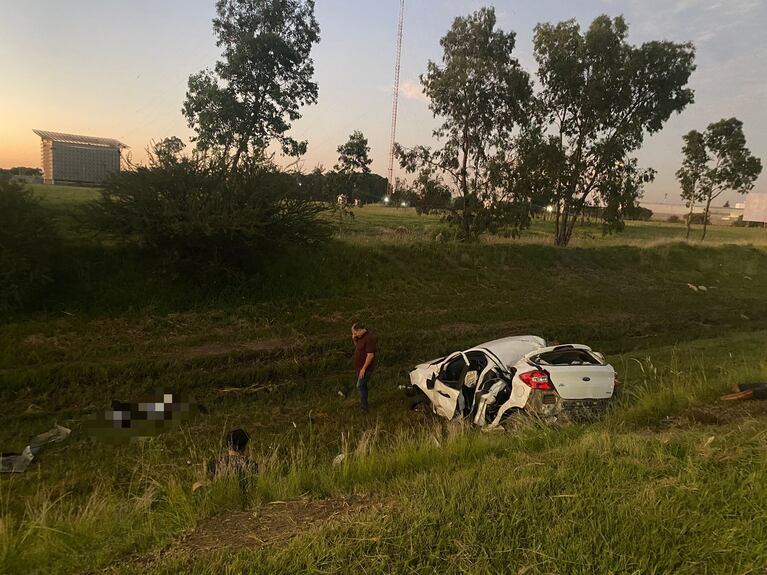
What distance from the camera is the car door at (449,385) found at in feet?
27.0

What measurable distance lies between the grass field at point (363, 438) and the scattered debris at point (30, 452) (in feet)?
0.68

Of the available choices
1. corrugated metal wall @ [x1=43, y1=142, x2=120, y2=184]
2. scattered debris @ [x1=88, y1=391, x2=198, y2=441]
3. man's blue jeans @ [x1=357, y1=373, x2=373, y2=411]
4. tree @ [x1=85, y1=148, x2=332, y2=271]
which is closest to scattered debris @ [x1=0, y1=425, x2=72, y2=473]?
scattered debris @ [x1=88, y1=391, x2=198, y2=441]

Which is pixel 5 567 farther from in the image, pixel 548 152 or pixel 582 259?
pixel 548 152

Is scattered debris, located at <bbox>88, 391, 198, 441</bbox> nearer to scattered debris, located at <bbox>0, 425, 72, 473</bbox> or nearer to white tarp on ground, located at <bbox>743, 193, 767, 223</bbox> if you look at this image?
scattered debris, located at <bbox>0, 425, 72, 473</bbox>

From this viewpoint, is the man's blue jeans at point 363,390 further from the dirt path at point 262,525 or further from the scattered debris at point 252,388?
the dirt path at point 262,525

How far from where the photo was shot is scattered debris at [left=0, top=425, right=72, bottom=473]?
6430 mm

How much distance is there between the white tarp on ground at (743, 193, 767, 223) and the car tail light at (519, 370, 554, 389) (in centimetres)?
10549

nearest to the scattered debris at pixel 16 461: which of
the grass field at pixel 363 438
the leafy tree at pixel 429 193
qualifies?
the grass field at pixel 363 438

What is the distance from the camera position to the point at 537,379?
7.16m

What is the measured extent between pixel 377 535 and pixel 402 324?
1114cm

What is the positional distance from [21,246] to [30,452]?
6.63 metres

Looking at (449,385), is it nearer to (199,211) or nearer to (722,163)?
(199,211)

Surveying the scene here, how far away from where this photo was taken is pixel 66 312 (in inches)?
440

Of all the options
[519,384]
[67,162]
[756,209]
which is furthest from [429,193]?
[756,209]
